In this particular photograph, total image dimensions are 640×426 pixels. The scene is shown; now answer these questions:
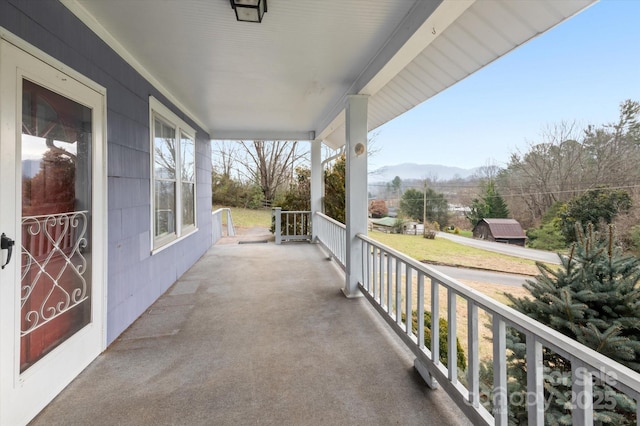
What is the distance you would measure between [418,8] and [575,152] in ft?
4.54

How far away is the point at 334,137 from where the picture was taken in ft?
23.1

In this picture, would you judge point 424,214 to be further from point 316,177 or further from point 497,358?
point 316,177

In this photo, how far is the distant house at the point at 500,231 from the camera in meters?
2.09

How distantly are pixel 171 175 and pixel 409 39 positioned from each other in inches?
143

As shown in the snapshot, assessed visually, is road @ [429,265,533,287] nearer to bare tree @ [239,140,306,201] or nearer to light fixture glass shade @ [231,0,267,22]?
light fixture glass shade @ [231,0,267,22]

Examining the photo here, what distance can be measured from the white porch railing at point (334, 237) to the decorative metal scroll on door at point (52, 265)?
296cm

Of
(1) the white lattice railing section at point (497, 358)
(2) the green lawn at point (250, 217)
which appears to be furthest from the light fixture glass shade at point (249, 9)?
(2) the green lawn at point (250, 217)

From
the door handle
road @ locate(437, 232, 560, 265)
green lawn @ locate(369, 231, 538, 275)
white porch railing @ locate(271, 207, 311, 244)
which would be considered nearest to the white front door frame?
the door handle

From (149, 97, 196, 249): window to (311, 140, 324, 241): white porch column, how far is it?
2768 millimetres

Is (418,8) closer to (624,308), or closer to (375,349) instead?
(624,308)

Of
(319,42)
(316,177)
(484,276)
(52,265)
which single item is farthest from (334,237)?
(52,265)

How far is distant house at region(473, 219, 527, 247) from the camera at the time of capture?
6.86 feet

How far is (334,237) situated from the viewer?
5586 mm

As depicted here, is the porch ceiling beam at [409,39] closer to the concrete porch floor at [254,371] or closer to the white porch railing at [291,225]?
the concrete porch floor at [254,371]
